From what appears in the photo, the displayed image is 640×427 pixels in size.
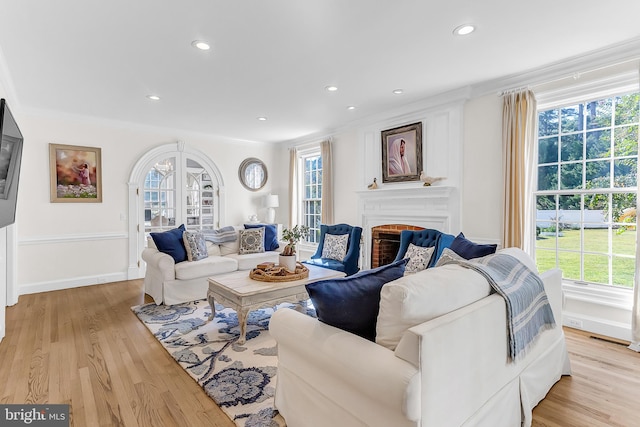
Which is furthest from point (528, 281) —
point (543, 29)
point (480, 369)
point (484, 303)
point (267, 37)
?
point (267, 37)

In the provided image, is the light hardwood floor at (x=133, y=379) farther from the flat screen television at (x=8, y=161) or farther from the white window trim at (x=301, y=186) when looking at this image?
the white window trim at (x=301, y=186)

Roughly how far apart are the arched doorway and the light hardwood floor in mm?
2158

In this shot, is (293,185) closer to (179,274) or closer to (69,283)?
(179,274)

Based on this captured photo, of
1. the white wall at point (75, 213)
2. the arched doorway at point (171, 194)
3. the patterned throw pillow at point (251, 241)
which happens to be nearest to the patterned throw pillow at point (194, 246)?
the patterned throw pillow at point (251, 241)

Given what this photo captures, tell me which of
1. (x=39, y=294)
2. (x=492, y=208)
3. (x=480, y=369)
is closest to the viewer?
(x=480, y=369)

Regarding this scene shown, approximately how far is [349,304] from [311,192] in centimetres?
509

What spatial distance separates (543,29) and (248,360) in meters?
3.51

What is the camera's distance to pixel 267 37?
105 inches

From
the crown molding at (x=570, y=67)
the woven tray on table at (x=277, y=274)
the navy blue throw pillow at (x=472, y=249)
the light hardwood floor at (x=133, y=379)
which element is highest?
the crown molding at (x=570, y=67)

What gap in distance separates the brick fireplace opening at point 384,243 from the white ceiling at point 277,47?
1800mm

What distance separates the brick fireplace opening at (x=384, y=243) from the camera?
4816 mm

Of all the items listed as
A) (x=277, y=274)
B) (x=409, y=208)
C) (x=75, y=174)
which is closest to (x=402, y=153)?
(x=409, y=208)

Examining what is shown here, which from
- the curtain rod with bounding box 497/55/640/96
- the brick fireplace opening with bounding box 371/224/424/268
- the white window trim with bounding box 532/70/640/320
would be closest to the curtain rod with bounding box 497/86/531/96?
the curtain rod with bounding box 497/55/640/96

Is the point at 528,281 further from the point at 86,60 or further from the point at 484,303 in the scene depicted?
the point at 86,60
